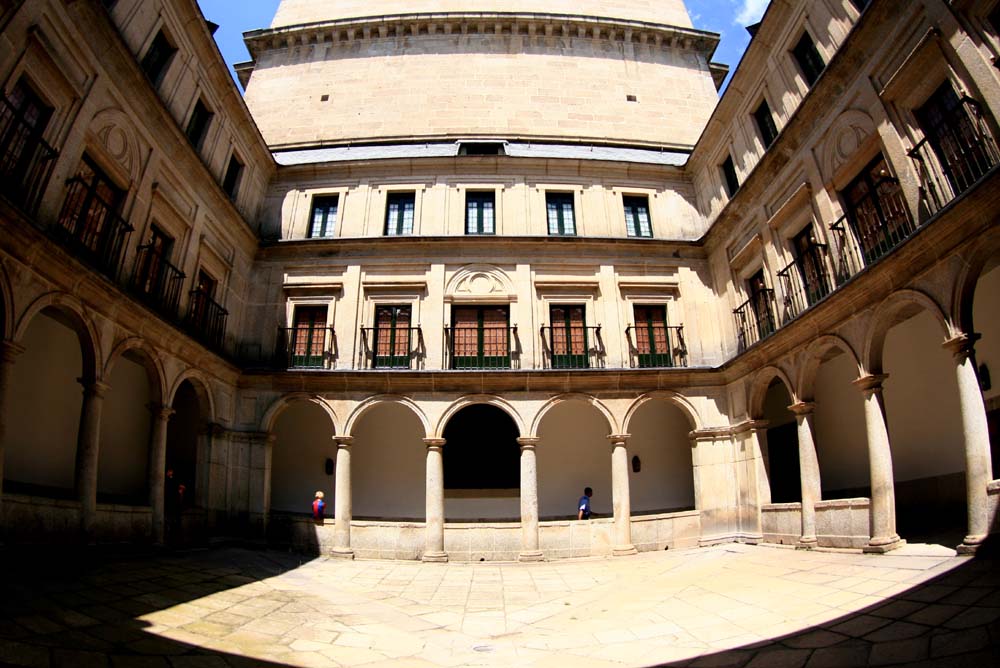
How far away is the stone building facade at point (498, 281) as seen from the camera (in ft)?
29.6

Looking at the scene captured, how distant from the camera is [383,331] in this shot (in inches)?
624

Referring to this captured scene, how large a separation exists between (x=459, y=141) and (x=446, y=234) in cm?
469

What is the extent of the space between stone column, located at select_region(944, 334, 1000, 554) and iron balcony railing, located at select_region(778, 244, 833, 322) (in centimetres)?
364

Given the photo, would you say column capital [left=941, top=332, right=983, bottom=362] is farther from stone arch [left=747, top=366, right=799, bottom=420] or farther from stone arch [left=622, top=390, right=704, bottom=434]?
stone arch [left=622, top=390, right=704, bottom=434]

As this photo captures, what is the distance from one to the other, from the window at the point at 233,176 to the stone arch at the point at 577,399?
1036cm

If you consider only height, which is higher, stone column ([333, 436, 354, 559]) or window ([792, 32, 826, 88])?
window ([792, 32, 826, 88])

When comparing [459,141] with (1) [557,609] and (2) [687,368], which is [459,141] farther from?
(1) [557,609]

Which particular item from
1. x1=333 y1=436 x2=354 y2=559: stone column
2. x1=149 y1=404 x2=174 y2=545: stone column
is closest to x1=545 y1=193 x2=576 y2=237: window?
x1=333 y1=436 x2=354 y2=559: stone column

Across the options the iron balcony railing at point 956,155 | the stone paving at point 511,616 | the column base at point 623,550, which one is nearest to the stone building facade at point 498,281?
the iron balcony railing at point 956,155

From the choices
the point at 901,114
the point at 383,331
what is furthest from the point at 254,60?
the point at 901,114

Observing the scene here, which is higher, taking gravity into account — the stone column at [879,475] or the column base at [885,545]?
the stone column at [879,475]

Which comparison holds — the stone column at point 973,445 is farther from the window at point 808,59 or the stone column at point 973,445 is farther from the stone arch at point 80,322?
the stone arch at point 80,322

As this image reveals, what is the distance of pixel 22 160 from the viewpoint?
8.63 m

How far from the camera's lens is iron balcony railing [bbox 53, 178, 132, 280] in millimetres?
9555
